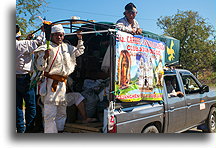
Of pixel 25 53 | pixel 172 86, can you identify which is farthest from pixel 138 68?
pixel 25 53

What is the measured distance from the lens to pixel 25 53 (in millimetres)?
3475

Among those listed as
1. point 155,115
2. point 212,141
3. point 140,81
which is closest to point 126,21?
point 140,81

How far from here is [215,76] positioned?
10.4 metres

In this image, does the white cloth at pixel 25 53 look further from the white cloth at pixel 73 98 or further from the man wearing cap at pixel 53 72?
the white cloth at pixel 73 98

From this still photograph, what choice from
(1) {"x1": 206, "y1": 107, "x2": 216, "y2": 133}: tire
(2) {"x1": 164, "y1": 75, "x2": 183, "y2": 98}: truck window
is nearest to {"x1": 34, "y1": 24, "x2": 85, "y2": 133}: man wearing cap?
(2) {"x1": 164, "y1": 75, "x2": 183, "y2": 98}: truck window

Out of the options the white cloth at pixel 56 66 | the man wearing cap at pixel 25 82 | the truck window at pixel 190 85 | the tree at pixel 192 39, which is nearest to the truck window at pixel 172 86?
the truck window at pixel 190 85

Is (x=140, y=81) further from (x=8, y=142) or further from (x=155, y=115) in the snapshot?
(x=8, y=142)

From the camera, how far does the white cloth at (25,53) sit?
3.37 meters

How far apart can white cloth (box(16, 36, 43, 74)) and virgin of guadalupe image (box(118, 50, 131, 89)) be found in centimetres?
116

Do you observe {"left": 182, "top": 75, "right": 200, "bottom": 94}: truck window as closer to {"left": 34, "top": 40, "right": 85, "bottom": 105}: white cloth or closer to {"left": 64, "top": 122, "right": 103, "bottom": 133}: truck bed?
{"left": 64, "top": 122, "right": 103, "bottom": 133}: truck bed

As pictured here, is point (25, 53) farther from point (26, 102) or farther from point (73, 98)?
point (73, 98)

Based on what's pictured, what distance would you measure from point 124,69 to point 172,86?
4.76 ft

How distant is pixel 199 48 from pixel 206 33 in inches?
41.4

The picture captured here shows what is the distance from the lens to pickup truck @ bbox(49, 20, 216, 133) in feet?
10.4
